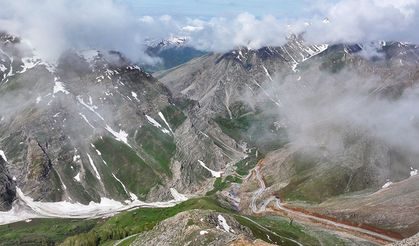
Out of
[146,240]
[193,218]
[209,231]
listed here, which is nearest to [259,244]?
[209,231]

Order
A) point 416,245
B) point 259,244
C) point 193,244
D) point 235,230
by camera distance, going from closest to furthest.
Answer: point 416,245
point 259,244
point 193,244
point 235,230

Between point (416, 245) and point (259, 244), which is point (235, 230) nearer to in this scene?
point (259, 244)

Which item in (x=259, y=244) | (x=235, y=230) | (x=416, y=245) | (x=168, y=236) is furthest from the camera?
(x=235, y=230)

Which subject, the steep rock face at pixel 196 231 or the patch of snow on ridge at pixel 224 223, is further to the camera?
the patch of snow on ridge at pixel 224 223

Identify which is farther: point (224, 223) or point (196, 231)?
point (224, 223)

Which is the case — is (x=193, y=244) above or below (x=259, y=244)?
below

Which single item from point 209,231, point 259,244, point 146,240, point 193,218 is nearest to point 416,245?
point 259,244

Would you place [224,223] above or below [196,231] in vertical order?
below

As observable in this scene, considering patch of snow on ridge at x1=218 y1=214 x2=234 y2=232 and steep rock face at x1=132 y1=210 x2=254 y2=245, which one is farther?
patch of snow on ridge at x1=218 y1=214 x2=234 y2=232

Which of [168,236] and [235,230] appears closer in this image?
[168,236]

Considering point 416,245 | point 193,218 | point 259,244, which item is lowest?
point 193,218
